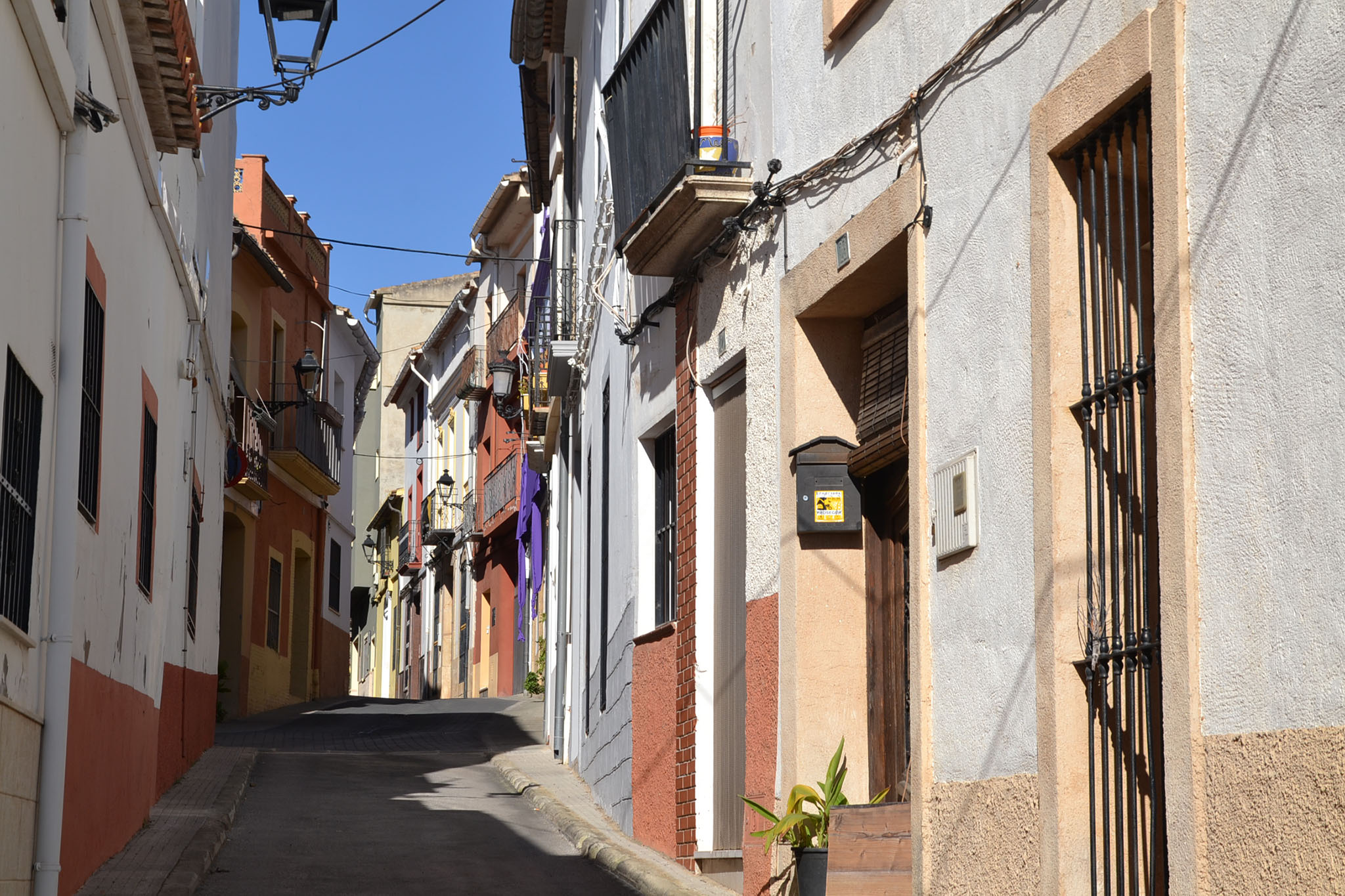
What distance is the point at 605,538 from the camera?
45.4 feet

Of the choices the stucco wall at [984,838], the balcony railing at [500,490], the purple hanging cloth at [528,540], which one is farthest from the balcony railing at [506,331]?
the stucco wall at [984,838]

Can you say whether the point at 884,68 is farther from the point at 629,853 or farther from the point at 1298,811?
the point at 629,853

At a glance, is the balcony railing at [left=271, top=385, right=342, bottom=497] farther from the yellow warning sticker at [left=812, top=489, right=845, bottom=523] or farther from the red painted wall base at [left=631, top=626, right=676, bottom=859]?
the yellow warning sticker at [left=812, top=489, right=845, bottom=523]

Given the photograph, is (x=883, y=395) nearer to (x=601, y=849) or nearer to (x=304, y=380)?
(x=601, y=849)

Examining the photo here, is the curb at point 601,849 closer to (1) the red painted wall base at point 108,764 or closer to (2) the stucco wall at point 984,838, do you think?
(2) the stucco wall at point 984,838

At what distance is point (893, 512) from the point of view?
308 inches

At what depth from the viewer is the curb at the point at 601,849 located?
9.23 m

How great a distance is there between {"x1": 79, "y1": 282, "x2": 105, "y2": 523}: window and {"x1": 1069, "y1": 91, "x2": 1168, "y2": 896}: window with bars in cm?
512

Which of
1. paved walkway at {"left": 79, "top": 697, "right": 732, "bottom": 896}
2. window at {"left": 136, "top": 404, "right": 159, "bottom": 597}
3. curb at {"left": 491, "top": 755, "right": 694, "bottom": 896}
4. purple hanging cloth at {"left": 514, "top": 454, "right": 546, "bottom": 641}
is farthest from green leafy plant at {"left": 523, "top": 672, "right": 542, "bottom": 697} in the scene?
window at {"left": 136, "top": 404, "right": 159, "bottom": 597}

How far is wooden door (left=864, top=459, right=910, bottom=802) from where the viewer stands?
7.47m

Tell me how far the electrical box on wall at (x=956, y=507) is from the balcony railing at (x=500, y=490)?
23976mm

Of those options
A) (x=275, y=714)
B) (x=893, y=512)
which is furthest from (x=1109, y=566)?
(x=275, y=714)

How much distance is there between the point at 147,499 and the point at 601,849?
12.7ft

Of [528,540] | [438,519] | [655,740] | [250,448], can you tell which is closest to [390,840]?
[655,740]
